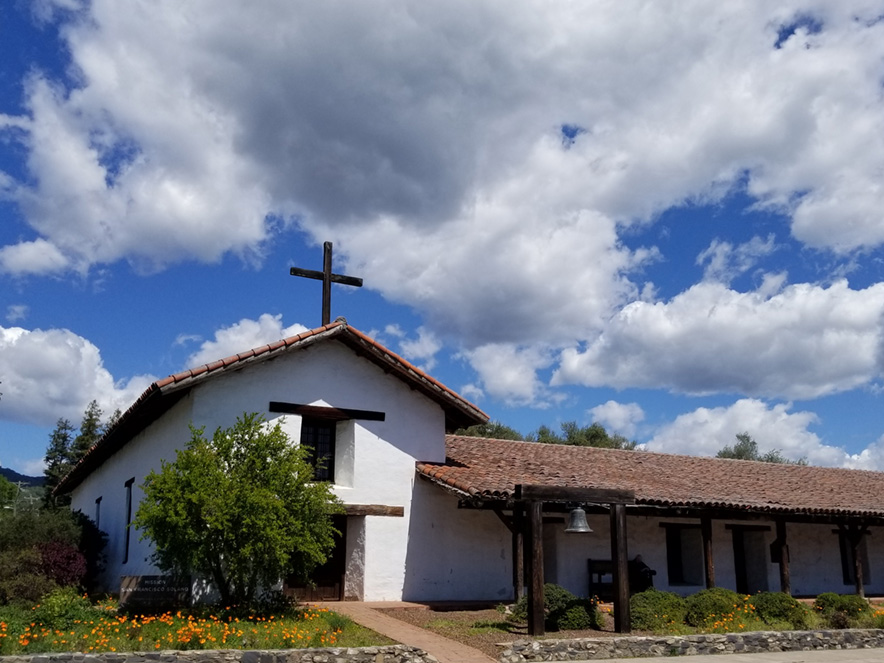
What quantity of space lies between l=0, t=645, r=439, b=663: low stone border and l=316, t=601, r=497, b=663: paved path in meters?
0.55

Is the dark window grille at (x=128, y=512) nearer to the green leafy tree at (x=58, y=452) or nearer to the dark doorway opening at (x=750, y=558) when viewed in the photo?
the dark doorway opening at (x=750, y=558)

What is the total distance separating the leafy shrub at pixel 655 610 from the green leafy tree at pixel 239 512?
551 centimetres

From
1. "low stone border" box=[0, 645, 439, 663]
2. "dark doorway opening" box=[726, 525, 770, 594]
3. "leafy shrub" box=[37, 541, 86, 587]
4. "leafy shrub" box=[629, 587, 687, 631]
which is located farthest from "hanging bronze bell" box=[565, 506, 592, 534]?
"leafy shrub" box=[37, 541, 86, 587]

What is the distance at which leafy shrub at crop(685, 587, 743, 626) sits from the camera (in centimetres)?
1452

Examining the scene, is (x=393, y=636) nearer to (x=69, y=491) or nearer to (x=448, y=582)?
(x=448, y=582)

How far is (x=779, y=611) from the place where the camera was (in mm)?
15594

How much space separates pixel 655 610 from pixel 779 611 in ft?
9.61

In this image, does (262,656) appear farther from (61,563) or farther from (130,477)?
(130,477)

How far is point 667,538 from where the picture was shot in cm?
2131

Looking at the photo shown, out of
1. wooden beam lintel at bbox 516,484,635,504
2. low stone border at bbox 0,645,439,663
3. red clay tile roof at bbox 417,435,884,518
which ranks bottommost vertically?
low stone border at bbox 0,645,439,663

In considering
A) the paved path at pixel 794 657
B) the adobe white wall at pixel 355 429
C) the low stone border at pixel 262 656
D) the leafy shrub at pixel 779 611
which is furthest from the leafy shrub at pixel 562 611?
the adobe white wall at pixel 355 429

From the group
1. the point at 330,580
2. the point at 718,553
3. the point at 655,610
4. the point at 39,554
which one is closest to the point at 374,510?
the point at 330,580

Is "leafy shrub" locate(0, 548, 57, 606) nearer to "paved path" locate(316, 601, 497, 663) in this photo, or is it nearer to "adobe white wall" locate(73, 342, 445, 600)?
"adobe white wall" locate(73, 342, 445, 600)

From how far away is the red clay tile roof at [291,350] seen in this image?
15578 millimetres
